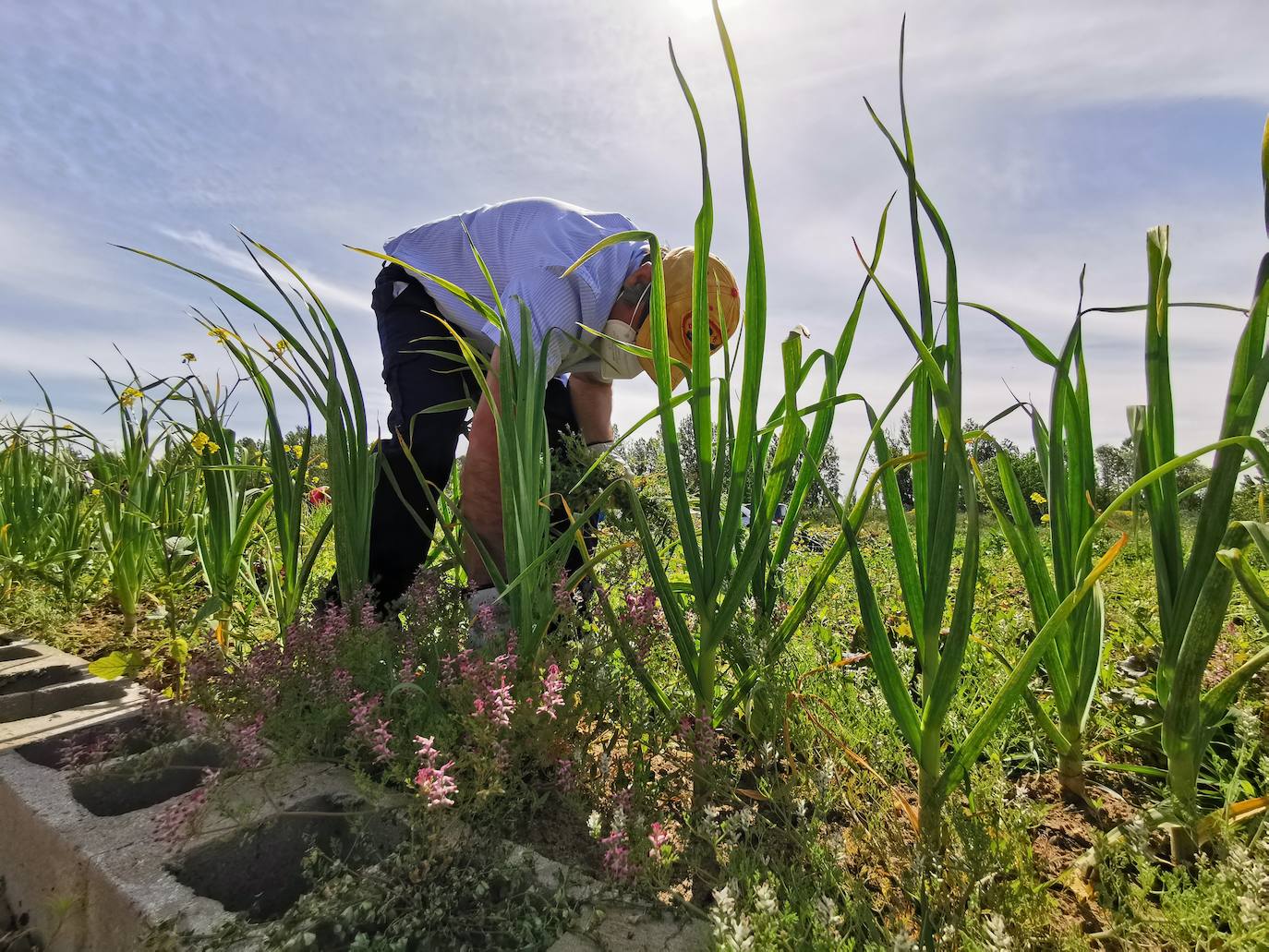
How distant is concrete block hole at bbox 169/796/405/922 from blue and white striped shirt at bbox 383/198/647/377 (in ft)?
3.73

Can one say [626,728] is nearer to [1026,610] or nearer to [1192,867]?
[1192,867]

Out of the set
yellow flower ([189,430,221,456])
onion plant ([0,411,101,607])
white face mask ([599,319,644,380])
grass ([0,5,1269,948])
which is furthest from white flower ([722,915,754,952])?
onion plant ([0,411,101,607])

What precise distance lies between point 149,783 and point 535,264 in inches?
58.3

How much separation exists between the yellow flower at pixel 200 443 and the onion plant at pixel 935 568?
2172 mm

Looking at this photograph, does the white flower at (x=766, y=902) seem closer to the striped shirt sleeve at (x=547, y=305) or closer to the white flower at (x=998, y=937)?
the white flower at (x=998, y=937)

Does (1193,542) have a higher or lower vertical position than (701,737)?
higher

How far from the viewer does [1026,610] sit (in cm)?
210

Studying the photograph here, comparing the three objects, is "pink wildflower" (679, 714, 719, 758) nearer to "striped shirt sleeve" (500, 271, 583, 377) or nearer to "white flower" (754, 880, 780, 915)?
"white flower" (754, 880, 780, 915)

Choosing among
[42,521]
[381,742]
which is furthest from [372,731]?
[42,521]

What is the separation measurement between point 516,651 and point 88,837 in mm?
714

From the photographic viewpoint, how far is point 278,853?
1.17 metres

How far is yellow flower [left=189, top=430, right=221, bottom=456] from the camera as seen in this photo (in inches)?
93.2

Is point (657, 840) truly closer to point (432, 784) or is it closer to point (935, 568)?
point (432, 784)

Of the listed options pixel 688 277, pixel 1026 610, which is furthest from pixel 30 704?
pixel 1026 610
